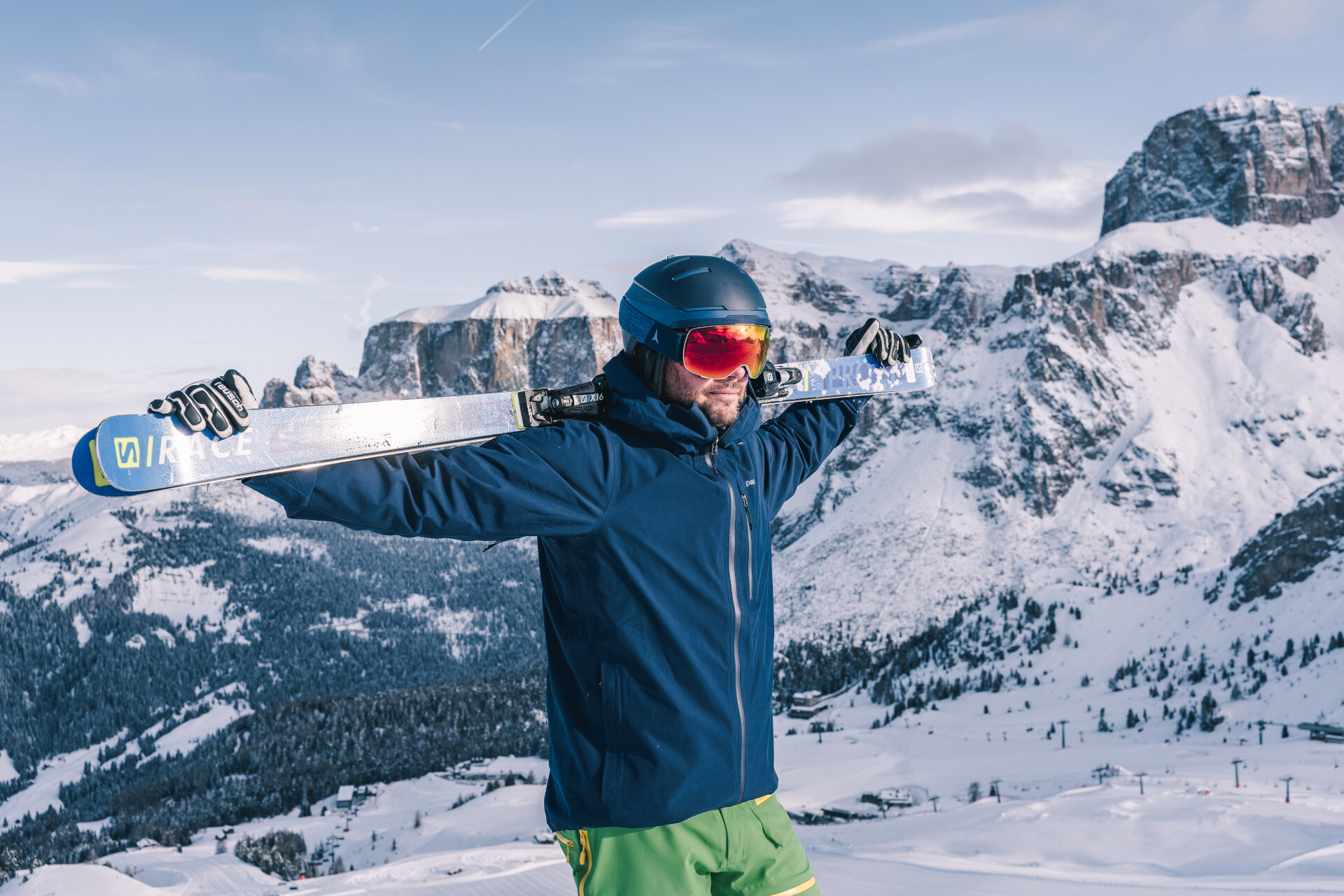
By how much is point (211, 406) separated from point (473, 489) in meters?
0.89

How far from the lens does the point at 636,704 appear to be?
3479mm

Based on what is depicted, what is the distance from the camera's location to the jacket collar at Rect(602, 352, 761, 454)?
358 cm

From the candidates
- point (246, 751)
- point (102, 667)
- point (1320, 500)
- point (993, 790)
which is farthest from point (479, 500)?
point (102, 667)

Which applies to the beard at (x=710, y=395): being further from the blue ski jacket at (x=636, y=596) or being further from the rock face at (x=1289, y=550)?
the rock face at (x=1289, y=550)

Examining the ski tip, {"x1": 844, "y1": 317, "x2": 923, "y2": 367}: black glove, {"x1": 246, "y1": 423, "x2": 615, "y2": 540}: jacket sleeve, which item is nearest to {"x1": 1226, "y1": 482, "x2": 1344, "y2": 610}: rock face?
{"x1": 844, "y1": 317, "x2": 923, "y2": 367}: black glove

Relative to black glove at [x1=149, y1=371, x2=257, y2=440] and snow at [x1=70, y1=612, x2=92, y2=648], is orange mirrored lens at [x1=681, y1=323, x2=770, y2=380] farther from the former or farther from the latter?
snow at [x1=70, y1=612, x2=92, y2=648]

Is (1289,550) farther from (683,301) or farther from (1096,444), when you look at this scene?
(683,301)

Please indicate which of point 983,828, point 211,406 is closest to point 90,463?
point 211,406

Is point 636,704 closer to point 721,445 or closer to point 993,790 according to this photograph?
point 721,445

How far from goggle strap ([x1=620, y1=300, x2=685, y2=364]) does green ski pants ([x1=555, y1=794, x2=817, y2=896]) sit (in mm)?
1883

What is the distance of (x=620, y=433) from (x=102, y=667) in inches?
Result: 8169

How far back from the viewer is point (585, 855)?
3.54 meters

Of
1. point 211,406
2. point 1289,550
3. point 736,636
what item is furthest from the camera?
point 1289,550

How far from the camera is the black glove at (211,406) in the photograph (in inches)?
114
